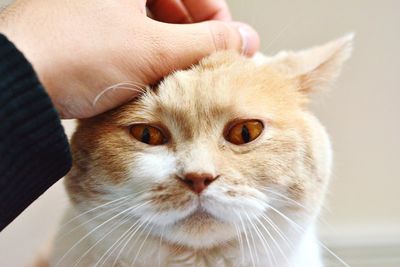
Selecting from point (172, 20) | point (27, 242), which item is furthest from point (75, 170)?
point (27, 242)

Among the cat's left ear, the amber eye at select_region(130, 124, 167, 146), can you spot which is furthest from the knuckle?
the amber eye at select_region(130, 124, 167, 146)

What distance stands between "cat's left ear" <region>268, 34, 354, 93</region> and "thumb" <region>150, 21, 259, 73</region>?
10cm

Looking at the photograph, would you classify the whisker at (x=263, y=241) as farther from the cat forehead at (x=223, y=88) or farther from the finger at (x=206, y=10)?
the finger at (x=206, y=10)

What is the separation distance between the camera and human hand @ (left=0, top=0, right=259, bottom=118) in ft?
2.67

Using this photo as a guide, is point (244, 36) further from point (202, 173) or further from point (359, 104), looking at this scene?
point (359, 104)

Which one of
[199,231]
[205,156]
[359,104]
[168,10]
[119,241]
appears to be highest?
[359,104]

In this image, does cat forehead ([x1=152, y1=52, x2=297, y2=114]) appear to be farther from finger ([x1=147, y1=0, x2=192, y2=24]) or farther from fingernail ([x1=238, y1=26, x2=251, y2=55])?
finger ([x1=147, y1=0, x2=192, y2=24])

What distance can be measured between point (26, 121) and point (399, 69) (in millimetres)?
1541

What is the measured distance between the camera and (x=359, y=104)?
1890 mm

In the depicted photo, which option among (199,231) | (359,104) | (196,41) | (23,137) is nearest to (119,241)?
(199,231)

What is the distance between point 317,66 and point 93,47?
476 mm

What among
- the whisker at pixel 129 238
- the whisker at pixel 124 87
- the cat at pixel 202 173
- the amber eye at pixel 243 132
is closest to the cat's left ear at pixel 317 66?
the cat at pixel 202 173

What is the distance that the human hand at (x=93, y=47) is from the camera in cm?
81

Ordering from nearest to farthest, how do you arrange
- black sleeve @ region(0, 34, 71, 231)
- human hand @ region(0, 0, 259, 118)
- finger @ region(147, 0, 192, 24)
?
black sleeve @ region(0, 34, 71, 231) < human hand @ region(0, 0, 259, 118) < finger @ region(147, 0, 192, 24)
